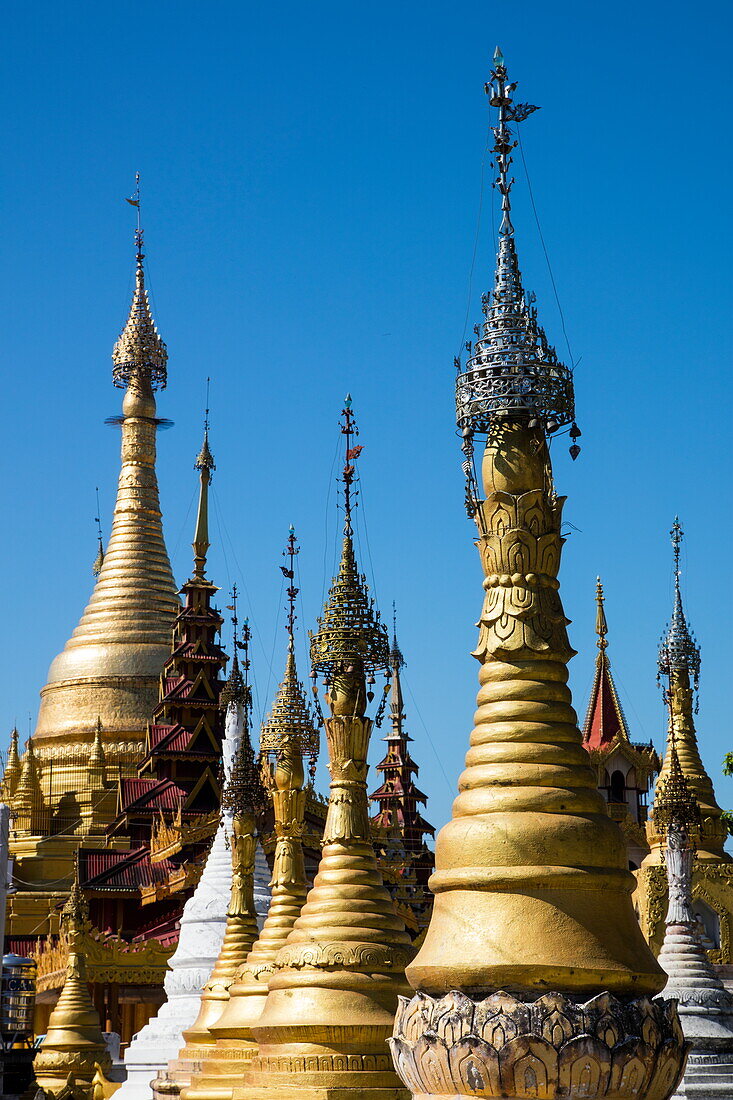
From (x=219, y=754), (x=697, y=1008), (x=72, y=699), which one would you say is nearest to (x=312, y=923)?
(x=697, y=1008)

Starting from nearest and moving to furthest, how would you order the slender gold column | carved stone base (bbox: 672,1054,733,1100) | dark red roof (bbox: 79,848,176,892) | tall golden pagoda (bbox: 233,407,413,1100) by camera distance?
tall golden pagoda (bbox: 233,407,413,1100), carved stone base (bbox: 672,1054,733,1100), the slender gold column, dark red roof (bbox: 79,848,176,892)

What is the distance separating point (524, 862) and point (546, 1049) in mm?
1289

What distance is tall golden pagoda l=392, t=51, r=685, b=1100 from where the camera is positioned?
10203 mm

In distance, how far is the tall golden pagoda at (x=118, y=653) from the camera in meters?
47.8

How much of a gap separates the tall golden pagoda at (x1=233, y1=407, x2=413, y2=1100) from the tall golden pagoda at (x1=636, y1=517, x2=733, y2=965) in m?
7.76

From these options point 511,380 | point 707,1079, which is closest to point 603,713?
point 707,1079

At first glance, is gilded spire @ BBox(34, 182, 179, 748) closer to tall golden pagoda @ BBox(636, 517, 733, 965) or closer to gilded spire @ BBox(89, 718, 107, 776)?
gilded spire @ BBox(89, 718, 107, 776)

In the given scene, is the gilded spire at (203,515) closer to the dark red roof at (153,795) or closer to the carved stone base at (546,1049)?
the dark red roof at (153,795)

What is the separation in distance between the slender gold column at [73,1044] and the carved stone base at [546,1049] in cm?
2069

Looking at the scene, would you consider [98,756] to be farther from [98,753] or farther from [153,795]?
[153,795]

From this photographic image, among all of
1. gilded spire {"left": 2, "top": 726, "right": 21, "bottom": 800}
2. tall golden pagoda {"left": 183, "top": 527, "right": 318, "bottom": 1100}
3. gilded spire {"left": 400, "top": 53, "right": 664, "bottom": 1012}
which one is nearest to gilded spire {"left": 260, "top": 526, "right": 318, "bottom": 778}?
tall golden pagoda {"left": 183, "top": 527, "right": 318, "bottom": 1100}

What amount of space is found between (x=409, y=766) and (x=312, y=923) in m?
32.7

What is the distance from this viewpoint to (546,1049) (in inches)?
398

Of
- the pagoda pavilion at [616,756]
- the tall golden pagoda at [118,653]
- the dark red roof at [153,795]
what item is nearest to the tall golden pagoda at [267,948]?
the pagoda pavilion at [616,756]
